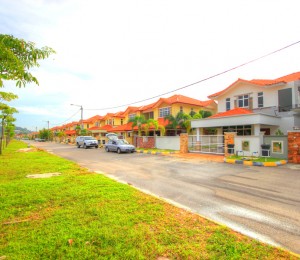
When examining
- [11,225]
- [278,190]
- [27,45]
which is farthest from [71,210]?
[278,190]

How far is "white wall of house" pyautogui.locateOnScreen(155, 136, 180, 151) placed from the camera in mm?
23484

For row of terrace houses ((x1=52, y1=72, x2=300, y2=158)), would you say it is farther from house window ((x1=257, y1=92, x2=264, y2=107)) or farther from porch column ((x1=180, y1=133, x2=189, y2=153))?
porch column ((x1=180, y1=133, x2=189, y2=153))

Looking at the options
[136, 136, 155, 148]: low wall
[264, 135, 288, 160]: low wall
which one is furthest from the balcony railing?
[136, 136, 155, 148]: low wall

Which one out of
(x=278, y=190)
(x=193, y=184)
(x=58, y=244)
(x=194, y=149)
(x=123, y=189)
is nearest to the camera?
(x=58, y=244)

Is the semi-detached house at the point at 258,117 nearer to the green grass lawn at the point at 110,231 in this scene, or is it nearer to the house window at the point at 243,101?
the house window at the point at 243,101

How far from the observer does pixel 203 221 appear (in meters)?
4.17

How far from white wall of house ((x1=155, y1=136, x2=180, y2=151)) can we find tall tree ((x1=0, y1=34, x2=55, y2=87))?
19.9 m

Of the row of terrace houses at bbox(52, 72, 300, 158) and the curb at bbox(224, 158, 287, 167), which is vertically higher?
the row of terrace houses at bbox(52, 72, 300, 158)

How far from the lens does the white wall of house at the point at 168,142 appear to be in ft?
77.0

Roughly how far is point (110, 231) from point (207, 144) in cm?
1800

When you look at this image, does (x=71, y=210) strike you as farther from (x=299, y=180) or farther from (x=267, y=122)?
(x=267, y=122)

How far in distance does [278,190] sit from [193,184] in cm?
284

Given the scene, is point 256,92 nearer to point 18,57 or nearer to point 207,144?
point 207,144

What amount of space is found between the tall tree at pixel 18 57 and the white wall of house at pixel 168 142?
19862mm
